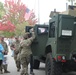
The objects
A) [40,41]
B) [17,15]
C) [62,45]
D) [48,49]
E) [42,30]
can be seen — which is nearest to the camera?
[62,45]

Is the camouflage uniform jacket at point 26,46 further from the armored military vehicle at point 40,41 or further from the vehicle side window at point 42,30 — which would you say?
the vehicle side window at point 42,30

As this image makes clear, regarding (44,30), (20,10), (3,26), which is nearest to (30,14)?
(20,10)

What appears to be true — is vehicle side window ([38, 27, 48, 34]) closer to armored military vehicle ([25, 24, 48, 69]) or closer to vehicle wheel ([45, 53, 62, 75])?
armored military vehicle ([25, 24, 48, 69])

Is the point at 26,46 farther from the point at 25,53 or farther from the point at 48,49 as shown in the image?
the point at 48,49

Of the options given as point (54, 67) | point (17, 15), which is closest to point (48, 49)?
point (54, 67)

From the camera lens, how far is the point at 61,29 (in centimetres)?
759

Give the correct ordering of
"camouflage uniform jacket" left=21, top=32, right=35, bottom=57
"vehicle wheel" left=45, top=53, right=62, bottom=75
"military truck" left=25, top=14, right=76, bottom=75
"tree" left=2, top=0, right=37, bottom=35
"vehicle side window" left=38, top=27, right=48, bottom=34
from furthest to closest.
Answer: "tree" left=2, top=0, right=37, bottom=35 < "vehicle side window" left=38, top=27, right=48, bottom=34 < "camouflage uniform jacket" left=21, top=32, right=35, bottom=57 < "vehicle wheel" left=45, top=53, right=62, bottom=75 < "military truck" left=25, top=14, right=76, bottom=75

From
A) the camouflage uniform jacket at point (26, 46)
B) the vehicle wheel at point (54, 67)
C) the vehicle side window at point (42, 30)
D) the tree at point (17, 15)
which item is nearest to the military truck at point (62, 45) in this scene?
the vehicle wheel at point (54, 67)

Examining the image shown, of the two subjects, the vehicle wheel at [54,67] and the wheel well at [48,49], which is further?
the wheel well at [48,49]

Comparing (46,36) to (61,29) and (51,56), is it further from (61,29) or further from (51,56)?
(61,29)

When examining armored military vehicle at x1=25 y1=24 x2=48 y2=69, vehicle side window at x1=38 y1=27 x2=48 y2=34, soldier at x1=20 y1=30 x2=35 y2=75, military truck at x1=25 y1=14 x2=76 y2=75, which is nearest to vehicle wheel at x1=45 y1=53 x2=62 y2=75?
military truck at x1=25 y1=14 x2=76 y2=75

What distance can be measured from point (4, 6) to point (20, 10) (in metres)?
3.85

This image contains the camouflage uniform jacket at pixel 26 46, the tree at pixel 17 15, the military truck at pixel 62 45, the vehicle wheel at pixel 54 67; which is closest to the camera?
the military truck at pixel 62 45

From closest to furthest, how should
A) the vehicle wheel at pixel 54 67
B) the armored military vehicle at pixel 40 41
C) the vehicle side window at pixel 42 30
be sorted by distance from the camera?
the vehicle wheel at pixel 54 67 → the armored military vehicle at pixel 40 41 → the vehicle side window at pixel 42 30
